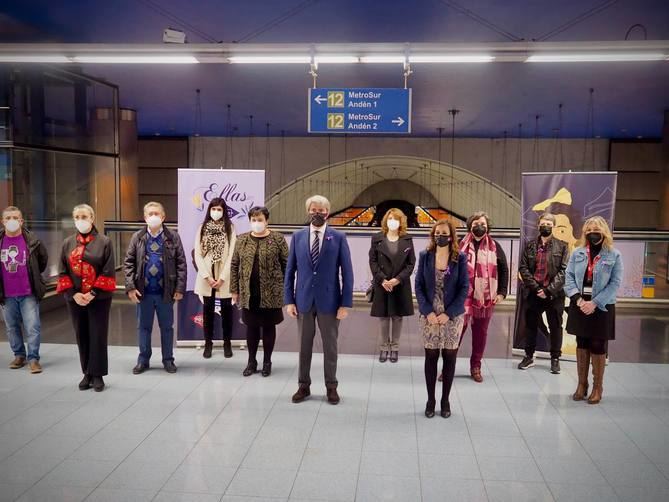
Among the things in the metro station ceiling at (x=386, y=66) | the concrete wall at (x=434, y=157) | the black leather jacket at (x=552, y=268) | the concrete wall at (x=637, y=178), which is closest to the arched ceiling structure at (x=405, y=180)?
the concrete wall at (x=434, y=157)

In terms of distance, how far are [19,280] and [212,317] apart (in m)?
1.73

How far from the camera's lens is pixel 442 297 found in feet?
13.2

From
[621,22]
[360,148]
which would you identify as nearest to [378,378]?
[621,22]

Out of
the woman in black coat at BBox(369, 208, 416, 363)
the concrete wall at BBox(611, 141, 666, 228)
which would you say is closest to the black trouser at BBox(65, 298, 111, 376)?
the woman in black coat at BBox(369, 208, 416, 363)

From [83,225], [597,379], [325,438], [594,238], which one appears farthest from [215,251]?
[597,379]

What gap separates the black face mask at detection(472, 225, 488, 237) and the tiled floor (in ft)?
4.20

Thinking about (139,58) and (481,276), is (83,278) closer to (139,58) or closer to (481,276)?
(139,58)

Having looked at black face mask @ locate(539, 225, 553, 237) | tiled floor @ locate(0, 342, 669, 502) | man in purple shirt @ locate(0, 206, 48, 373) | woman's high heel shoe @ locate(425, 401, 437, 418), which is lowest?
tiled floor @ locate(0, 342, 669, 502)

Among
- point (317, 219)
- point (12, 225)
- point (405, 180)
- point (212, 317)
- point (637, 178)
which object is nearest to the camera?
point (317, 219)

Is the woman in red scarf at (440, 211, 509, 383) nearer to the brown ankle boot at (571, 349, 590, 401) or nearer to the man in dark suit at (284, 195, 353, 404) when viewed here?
the brown ankle boot at (571, 349, 590, 401)

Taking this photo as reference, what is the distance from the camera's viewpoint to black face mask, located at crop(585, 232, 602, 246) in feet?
14.1

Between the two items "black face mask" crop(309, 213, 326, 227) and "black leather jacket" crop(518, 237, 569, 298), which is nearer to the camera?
"black face mask" crop(309, 213, 326, 227)

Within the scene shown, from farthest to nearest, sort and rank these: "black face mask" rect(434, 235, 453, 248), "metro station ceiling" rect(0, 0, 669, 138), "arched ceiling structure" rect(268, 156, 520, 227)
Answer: "arched ceiling structure" rect(268, 156, 520, 227) → "metro station ceiling" rect(0, 0, 669, 138) → "black face mask" rect(434, 235, 453, 248)

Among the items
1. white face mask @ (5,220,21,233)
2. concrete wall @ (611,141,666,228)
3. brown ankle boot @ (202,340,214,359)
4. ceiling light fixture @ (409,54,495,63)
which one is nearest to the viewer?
white face mask @ (5,220,21,233)
